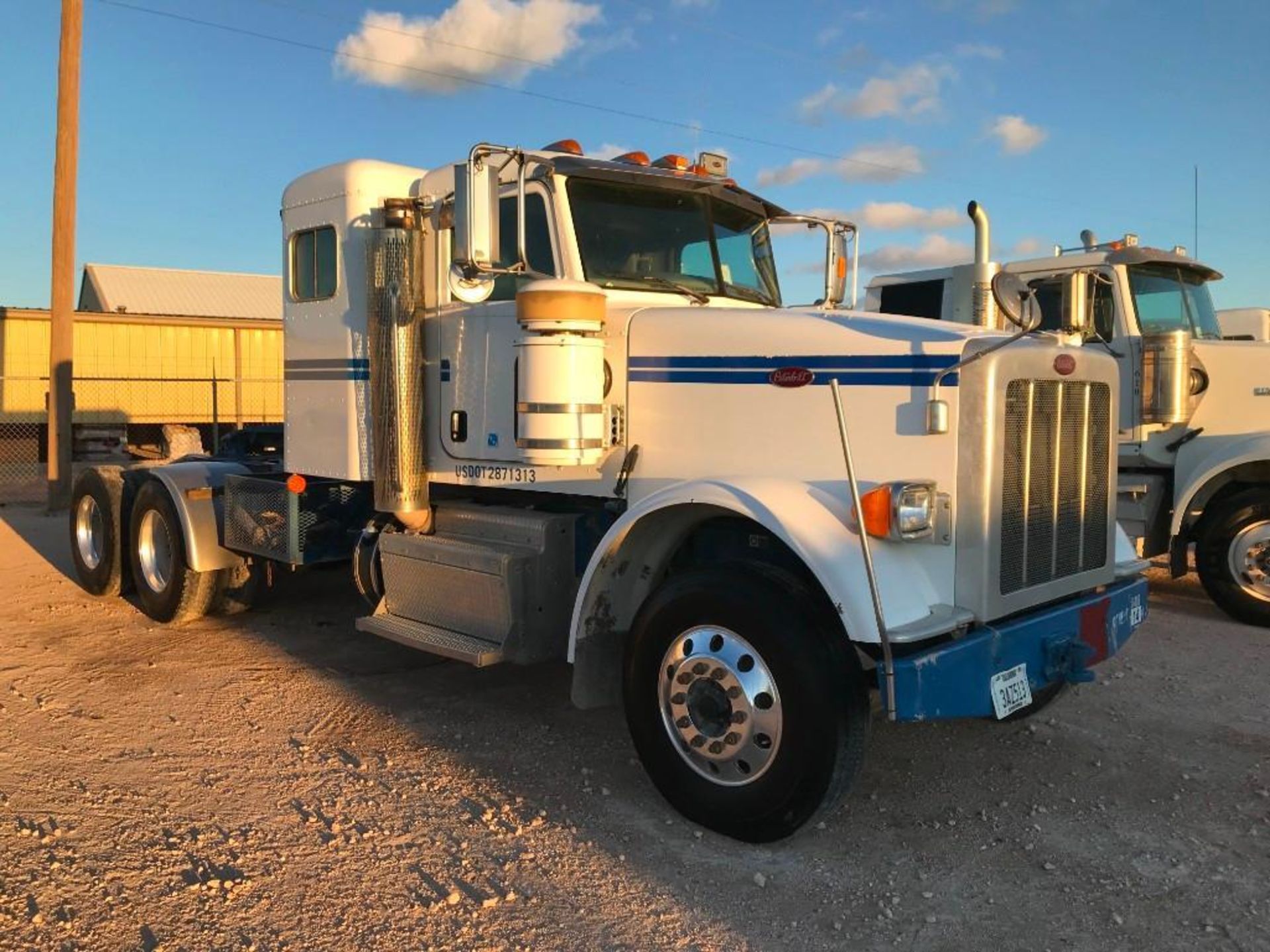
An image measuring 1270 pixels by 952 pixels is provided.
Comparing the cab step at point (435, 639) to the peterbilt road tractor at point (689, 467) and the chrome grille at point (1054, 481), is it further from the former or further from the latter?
the chrome grille at point (1054, 481)

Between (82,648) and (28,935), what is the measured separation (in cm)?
395

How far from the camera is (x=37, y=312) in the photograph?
21.5m

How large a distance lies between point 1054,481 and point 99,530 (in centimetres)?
722

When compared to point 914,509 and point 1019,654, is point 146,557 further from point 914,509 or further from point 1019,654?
point 1019,654

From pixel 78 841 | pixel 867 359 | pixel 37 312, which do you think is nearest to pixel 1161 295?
pixel 867 359

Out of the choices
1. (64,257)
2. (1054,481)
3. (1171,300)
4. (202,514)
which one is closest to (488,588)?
(1054,481)

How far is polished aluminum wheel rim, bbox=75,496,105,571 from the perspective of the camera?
8.22 meters

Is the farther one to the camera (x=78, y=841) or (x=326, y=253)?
(x=326, y=253)

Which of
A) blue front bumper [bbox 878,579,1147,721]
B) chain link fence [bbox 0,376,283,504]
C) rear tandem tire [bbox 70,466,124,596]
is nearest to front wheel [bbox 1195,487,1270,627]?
blue front bumper [bbox 878,579,1147,721]

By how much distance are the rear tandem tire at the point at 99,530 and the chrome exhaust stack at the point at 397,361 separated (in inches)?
146

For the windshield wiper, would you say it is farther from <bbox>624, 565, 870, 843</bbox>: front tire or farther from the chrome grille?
the chrome grille

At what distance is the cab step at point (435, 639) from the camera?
4691mm

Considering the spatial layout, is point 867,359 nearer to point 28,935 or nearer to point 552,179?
point 552,179

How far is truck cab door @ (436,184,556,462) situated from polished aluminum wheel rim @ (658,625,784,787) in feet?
4.97
